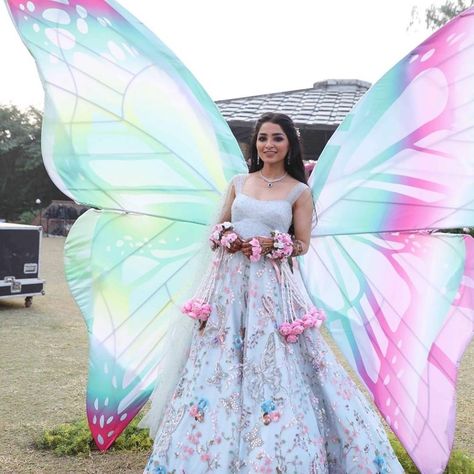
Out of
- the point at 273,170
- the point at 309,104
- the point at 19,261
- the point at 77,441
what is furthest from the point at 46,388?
the point at 309,104

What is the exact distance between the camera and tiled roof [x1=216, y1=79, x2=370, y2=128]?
28.4 ft

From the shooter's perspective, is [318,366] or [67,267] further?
[67,267]

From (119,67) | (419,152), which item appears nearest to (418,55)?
(419,152)

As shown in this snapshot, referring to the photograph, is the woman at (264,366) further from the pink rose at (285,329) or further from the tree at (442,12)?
the tree at (442,12)

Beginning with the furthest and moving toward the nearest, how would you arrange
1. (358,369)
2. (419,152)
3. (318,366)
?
(358,369) < (419,152) < (318,366)

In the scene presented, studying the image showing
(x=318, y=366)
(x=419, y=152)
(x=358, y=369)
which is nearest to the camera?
(x=318, y=366)

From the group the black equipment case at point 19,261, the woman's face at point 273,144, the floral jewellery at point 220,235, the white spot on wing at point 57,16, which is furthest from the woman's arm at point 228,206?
the black equipment case at point 19,261

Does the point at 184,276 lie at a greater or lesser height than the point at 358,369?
greater

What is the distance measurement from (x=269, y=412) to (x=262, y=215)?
82 centimetres

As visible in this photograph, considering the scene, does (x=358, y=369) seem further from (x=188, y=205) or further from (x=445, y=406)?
(x=188, y=205)

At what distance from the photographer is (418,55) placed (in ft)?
8.85

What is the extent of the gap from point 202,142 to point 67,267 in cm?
89

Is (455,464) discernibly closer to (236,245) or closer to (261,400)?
(261,400)

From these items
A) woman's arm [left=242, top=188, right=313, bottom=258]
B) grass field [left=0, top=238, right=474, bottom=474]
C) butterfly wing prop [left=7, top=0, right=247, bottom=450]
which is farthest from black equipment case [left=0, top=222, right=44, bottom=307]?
woman's arm [left=242, top=188, right=313, bottom=258]
